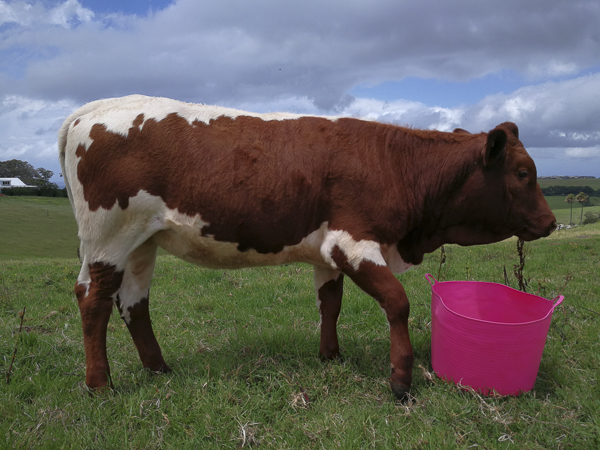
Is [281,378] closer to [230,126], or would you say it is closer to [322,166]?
[322,166]

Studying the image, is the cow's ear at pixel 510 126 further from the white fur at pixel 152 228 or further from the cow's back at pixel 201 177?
the cow's back at pixel 201 177

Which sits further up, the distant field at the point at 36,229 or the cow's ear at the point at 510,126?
the cow's ear at the point at 510,126

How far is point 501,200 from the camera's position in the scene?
3.71 m

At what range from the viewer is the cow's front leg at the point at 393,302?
333 cm

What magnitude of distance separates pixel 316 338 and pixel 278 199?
6.31 feet

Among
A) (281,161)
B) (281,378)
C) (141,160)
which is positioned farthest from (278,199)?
(281,378)

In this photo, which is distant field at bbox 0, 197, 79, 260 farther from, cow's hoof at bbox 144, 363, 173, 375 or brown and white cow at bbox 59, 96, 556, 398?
brown and white cow at bbox 59, 96, 556, 398

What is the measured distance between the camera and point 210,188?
333 cm

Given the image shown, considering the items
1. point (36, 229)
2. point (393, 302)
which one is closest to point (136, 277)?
point (393, 302)

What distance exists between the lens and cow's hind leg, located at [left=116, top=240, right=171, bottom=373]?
3.96m

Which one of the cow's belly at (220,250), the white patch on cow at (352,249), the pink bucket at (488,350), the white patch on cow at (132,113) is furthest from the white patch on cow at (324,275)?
the white patch on cow at (132,113)

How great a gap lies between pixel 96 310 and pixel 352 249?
86.1 inches

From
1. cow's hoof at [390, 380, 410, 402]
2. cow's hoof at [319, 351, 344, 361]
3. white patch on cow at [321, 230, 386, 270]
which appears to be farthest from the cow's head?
cow's hoof at [319, 351, 344, 361]

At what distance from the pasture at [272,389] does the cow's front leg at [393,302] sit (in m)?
0.22
